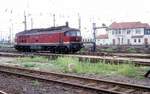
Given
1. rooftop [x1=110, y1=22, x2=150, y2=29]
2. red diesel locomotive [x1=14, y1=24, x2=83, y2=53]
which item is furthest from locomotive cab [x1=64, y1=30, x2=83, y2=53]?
rooftop [x1=110, y1=22, x2=150, y2=29]

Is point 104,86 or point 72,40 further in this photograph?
point 72,40

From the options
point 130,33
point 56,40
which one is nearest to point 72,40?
point 56,40

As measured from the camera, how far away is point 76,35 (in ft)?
105

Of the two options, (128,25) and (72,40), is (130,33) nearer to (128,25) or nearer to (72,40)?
(128,25)

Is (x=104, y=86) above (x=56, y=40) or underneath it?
underneath

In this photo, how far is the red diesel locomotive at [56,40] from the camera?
3095cm

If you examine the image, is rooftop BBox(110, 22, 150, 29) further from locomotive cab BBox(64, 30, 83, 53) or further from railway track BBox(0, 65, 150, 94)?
railway track BBox(0, 65, 150, 94)

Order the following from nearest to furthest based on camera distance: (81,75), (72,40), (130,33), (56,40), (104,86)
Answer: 1. (104,86)
2. (81,75)
3. (72,40)
4. (56,40)
5. (130,33)

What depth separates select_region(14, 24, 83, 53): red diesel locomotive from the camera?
30953mm

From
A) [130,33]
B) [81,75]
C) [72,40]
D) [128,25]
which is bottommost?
[81,75]

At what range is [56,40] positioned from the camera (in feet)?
104

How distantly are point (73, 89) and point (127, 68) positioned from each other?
15.3 ft

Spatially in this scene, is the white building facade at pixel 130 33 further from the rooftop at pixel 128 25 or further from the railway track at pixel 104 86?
the railway track at pixel 104 86

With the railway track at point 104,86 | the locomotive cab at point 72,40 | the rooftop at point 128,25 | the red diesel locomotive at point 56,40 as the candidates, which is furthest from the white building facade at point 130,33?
the railway track at point 104,86
